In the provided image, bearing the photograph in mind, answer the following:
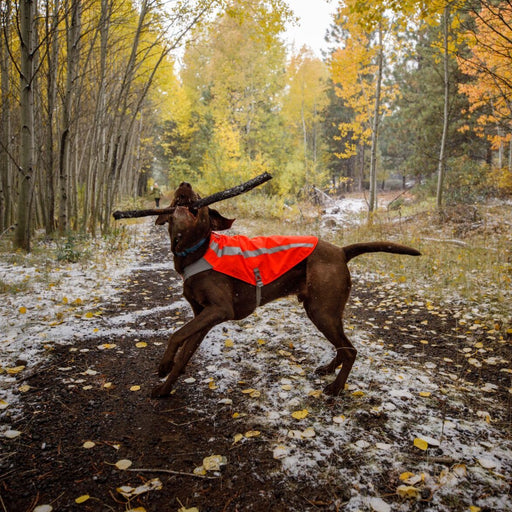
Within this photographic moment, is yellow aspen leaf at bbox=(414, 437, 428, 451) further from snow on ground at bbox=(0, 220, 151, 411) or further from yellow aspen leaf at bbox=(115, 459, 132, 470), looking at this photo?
snow on ground at bbox=(0, 220, 151, 411)

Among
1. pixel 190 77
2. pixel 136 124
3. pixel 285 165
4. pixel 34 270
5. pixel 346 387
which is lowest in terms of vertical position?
pixel 346 387

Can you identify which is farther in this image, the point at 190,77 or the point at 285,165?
the point at 190,77

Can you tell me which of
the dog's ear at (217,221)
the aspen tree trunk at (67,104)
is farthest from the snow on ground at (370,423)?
the aspen tree trunk at (67,104)

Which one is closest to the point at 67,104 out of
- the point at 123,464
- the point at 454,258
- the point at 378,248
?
the point at 378,248

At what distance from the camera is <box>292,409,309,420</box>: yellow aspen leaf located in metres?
2.39

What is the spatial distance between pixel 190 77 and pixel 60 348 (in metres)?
25.7

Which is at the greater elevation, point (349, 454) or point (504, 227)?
point (504, 227)

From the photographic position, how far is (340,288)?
8.83 ft

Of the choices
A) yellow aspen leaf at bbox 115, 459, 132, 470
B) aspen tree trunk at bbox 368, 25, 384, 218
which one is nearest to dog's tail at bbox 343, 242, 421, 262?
yellow aspen leaf at bbox 115, 459, 132, 470

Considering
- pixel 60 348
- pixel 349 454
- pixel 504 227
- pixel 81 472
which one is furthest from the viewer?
pixel 504 227

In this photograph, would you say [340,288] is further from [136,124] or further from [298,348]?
[136,124]

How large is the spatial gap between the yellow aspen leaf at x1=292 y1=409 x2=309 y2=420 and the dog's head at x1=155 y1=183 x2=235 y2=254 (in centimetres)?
153

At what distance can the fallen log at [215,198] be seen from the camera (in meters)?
2.29

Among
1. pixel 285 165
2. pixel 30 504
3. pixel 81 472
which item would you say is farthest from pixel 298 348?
pixel 285 165
